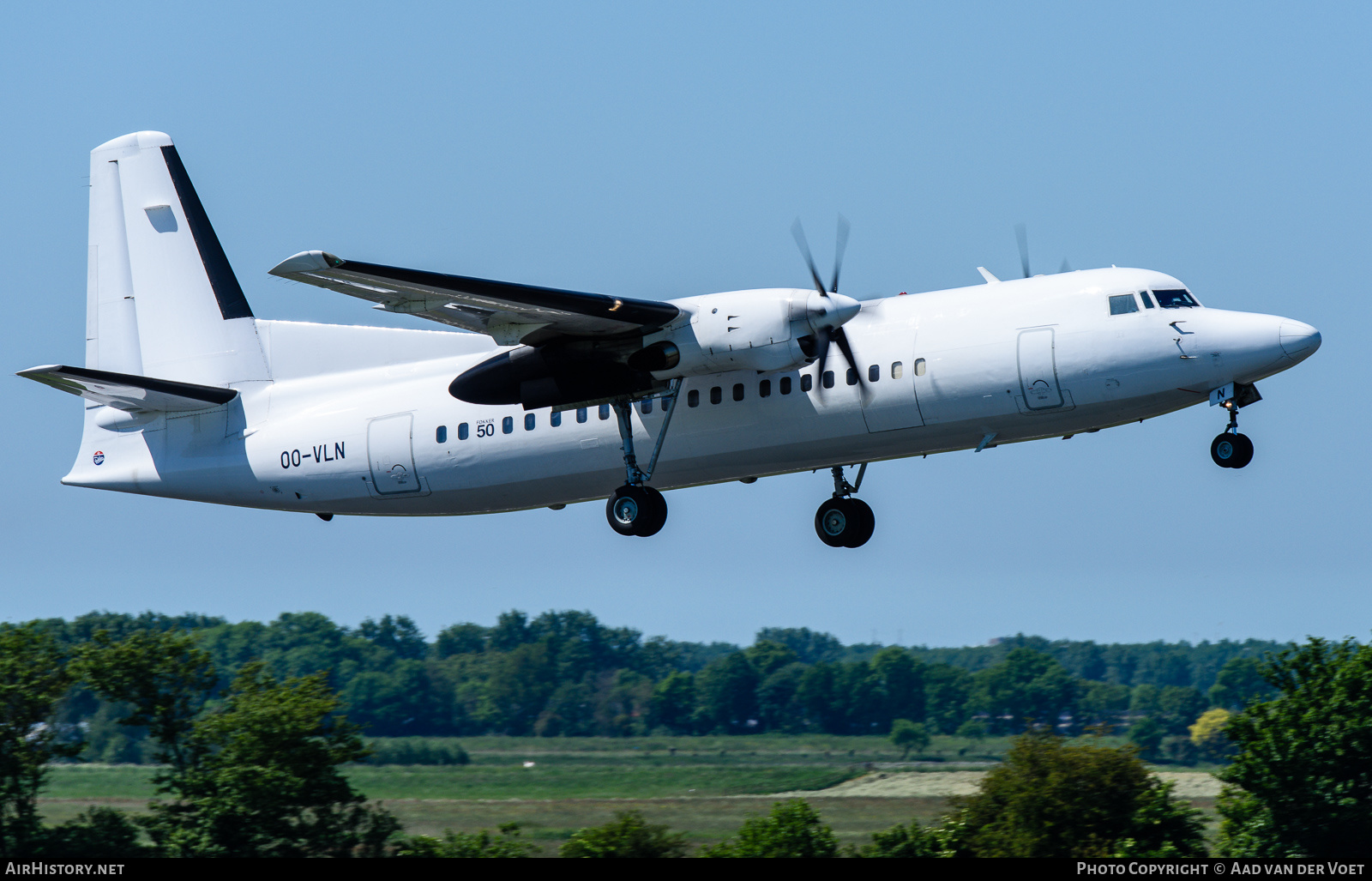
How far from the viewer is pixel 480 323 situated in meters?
20.5

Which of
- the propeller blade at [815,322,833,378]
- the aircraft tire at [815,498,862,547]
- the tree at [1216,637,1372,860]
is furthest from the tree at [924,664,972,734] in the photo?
the propeller blade at [815,322,833,378]

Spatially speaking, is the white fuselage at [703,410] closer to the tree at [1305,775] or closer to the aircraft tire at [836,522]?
the aircraft tire at [836,522]

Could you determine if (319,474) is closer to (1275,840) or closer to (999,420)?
(999,420)

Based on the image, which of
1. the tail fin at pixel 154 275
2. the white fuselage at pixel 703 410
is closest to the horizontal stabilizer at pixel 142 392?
the white fuselage at pixel 703 410

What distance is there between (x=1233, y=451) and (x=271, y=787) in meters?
22.5

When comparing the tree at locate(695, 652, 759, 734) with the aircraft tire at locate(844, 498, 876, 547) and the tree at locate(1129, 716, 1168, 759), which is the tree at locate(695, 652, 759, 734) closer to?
the tree at locate(1129, 716, 1168, 759)

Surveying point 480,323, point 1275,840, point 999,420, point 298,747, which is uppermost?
point 480,323

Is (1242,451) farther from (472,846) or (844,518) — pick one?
(472,846)

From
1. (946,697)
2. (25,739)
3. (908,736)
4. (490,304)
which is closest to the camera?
(490,304)

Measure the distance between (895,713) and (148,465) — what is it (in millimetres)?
36621

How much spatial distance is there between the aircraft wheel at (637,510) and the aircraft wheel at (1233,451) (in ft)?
24.8

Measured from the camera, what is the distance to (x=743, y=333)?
1958 cm

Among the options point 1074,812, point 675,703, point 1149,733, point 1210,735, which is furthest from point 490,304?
point 1149,733

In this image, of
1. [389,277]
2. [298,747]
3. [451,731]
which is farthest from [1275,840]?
[451,731]
